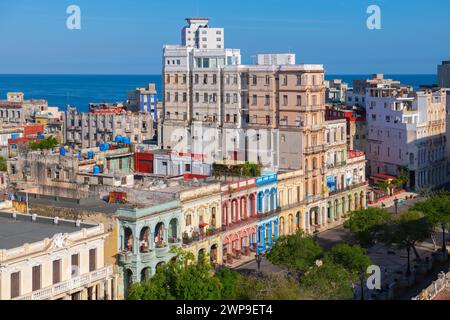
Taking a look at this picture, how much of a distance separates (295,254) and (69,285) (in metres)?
18.5

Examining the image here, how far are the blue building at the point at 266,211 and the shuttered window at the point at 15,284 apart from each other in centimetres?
3280

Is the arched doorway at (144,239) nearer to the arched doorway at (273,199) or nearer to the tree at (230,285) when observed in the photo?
the tree at (230,285)

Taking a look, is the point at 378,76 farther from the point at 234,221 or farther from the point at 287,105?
the point at 234,221

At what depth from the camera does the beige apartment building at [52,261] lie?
49.4 meters

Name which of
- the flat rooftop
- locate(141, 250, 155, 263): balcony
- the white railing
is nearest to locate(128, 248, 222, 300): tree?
the white railing

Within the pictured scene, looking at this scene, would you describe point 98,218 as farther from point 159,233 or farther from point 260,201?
point 260,201

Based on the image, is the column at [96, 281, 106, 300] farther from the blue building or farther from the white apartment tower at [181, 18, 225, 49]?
the white apartment tower at [181, 18, 225, 49]

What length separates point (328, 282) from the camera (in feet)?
178

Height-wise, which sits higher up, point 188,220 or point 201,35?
point 201,35

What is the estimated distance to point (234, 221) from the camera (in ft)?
250

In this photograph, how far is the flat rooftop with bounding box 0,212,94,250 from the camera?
5306 cm

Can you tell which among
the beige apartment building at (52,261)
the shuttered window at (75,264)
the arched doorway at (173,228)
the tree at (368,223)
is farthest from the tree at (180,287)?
the tree at (368,223)

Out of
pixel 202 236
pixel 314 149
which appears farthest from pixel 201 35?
pixel 202 236

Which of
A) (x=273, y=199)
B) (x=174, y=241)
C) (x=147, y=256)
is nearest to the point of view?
(x=147, y=256)
